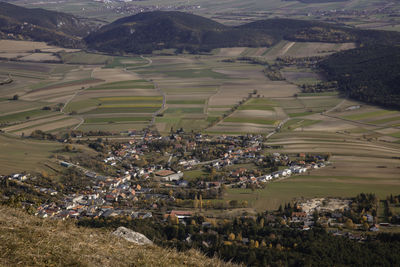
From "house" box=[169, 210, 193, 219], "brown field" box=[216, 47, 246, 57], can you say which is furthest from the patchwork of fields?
"brown field" box=[216, 47, 246, 57]

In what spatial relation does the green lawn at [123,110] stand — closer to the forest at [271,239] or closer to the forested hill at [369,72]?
the forested hill at [369,72]

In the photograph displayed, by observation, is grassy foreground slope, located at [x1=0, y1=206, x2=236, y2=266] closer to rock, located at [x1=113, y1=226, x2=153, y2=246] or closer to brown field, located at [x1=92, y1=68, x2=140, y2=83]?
rock, located at [x1=113, y1=226, x2=153, y2=246]

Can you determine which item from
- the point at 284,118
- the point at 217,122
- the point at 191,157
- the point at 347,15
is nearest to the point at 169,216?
the point at 191,157

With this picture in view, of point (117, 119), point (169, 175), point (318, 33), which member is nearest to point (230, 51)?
point (318, 33)

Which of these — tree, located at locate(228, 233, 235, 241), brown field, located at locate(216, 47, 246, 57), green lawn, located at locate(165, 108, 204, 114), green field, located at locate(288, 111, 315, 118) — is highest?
brown field, located at locate(216, 47, 246, 57)

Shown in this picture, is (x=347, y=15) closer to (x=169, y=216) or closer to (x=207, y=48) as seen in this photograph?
(x=207, y=48)

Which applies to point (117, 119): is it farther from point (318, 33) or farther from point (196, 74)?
point (318, 33)

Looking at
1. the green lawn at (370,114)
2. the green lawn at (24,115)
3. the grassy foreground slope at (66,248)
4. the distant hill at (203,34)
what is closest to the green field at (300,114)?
the green lawn at (370,114)
